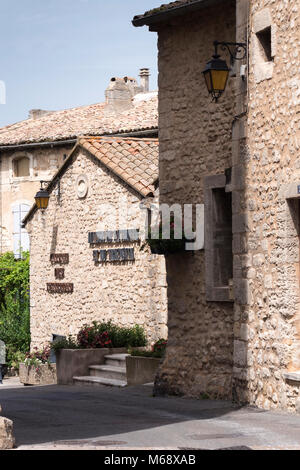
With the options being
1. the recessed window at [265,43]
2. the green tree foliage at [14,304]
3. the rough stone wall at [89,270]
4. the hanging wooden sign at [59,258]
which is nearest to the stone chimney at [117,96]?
the green tree foliage at [14,304]

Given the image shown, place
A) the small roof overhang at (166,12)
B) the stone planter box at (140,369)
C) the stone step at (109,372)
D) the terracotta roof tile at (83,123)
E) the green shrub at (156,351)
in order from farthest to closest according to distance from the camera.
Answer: the terracotta roof tile at (83,123) → the stone step at (109,372) → the green shrub at (156,351) → the stone planter box at (140,369) → the small roof overhang at (166,12)

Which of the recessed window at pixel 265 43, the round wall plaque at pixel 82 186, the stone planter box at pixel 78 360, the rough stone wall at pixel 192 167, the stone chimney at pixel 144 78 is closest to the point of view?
the recessed window at pixel 265 43

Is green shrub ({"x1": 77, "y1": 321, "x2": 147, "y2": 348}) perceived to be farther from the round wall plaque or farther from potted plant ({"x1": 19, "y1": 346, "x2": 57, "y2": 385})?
the round wall plaque

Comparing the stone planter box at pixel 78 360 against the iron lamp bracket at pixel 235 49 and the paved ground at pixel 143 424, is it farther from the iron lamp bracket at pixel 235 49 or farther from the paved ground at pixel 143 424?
the iron lamp bracket at pixel 235 49

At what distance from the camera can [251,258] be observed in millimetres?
11188

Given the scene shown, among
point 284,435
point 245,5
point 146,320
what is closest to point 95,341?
point 146,320

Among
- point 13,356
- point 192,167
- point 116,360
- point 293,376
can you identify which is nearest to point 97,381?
point 116,360

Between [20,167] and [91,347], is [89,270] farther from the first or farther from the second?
[20,167]

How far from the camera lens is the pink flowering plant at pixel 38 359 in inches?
796

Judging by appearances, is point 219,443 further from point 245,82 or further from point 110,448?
point 245,82

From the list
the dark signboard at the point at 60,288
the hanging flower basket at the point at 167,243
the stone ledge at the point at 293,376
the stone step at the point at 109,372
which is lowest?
the stone step at the point at 109,372

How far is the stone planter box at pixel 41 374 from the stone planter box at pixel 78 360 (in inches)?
79.6
